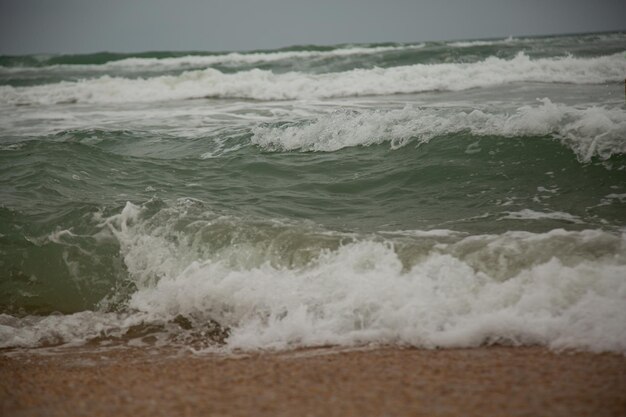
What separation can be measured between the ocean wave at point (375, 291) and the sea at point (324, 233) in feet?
0.05

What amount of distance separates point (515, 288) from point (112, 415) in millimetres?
2679

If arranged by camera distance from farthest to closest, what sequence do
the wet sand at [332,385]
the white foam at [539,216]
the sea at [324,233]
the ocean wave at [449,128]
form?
the ocean wave at [449,128], the white foam at [539,216], the sea at [324,233], the wet sand at [332,385]

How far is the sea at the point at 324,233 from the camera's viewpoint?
3.78 metres

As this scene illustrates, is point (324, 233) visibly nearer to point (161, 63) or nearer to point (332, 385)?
point (332, 385)

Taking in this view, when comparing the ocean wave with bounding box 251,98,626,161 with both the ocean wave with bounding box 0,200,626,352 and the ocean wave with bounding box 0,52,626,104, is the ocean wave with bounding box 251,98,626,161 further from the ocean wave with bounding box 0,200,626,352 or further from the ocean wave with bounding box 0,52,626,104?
the ocean wave with bounding box 0,52,626,104

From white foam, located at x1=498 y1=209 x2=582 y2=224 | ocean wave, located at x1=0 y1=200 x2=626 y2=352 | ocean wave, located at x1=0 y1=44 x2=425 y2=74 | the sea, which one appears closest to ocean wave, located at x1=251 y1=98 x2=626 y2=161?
the sea

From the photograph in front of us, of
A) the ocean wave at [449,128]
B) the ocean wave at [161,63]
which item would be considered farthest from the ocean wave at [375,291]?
the ocean wave at [161,63]

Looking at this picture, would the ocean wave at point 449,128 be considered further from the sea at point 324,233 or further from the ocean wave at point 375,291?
the ocean wave at point 375,291

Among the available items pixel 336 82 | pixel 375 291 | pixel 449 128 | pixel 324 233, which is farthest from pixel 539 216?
pixel 336 82

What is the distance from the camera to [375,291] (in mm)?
3992

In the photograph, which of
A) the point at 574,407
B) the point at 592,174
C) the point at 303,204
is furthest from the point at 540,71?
the point at 574,407

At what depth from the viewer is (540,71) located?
60.3ft

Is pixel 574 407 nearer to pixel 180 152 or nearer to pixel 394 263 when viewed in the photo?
pixel 394 263

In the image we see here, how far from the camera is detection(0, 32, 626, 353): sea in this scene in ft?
12.4
